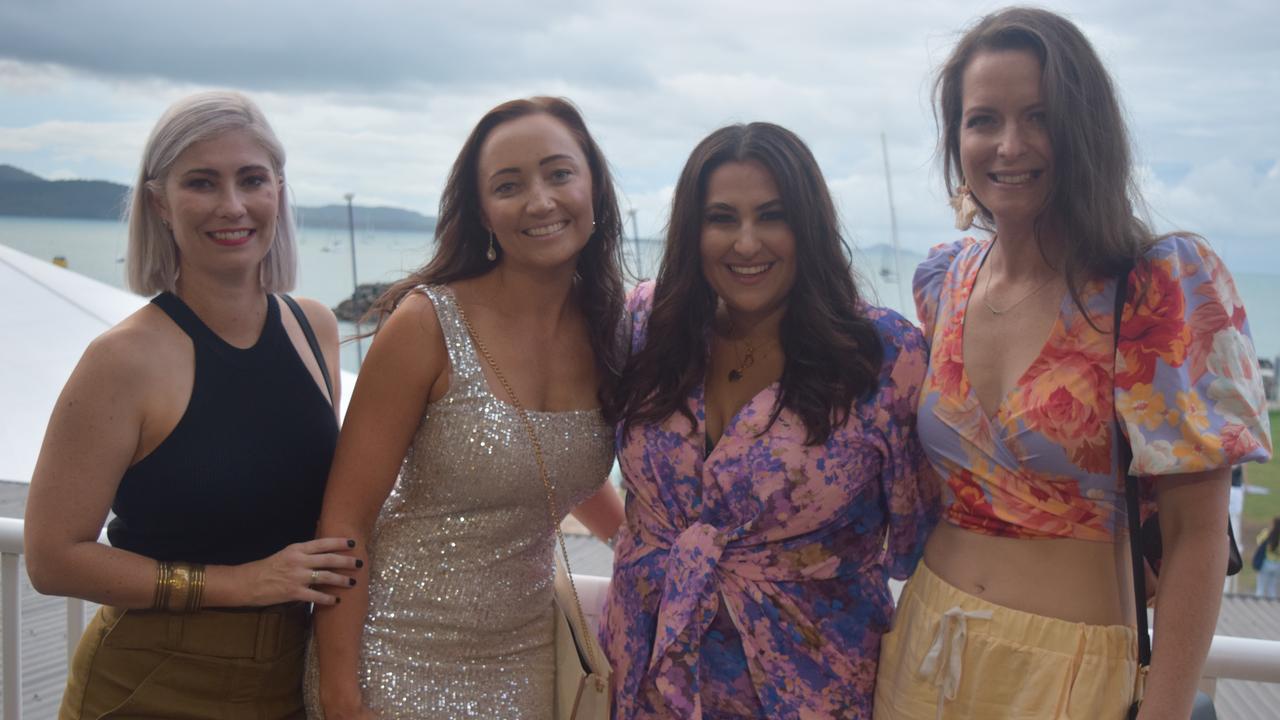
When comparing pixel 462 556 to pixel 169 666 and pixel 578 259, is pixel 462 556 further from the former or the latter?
pixel 578 259

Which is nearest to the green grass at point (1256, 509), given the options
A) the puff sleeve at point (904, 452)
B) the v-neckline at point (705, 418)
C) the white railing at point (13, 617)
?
the puff sleeve at point (904, 452)

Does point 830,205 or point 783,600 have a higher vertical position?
point 830,205

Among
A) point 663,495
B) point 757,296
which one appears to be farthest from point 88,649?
point 757,296

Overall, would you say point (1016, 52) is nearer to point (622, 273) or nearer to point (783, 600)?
point (622, 273)

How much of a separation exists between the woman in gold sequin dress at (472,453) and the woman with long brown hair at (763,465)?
0.52 feet

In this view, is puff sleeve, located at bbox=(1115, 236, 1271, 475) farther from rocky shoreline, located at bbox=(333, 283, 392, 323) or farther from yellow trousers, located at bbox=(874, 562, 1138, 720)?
rocky shoreline, located at bbox=(333, 283, 392, 323)

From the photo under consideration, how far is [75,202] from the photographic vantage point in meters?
11.1

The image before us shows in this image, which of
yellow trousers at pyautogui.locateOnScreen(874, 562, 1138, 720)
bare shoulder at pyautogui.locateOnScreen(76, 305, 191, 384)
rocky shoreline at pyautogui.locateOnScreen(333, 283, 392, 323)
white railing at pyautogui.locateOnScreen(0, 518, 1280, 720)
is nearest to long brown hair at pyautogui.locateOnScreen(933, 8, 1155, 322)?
yellow trousers at pyautogui.locateOnScreen(874, 562, 1138, 720)

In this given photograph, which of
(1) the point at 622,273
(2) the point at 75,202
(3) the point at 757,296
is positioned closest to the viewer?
(3) the point at 757,296

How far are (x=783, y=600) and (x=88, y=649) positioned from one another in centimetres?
118

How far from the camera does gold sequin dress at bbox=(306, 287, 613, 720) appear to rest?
173 cm

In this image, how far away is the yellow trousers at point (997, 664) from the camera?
4.89 feet

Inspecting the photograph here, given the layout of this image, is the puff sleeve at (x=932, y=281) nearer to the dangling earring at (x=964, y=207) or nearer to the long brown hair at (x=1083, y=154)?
the dangling earring at (x=964, y=207)

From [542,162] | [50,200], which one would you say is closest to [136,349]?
[542,162]
